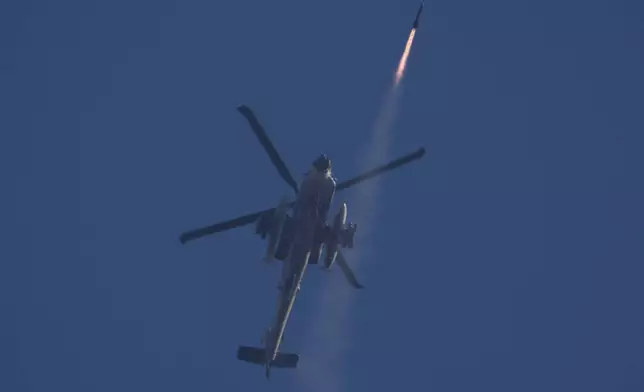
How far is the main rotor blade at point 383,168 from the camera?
1954 inches

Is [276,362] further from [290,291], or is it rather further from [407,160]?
[407,160]

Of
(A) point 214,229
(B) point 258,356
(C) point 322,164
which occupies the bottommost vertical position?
(B) point 258,356

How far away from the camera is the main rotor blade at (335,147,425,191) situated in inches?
1954

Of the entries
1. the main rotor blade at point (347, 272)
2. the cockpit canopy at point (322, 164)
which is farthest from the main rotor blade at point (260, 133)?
the main rotor blade at point (347, 272)

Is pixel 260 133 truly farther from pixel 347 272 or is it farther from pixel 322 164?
pixel 347 272

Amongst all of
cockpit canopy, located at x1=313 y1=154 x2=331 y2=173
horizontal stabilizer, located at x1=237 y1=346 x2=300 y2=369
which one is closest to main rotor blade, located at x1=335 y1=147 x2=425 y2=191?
cockpit canopy, located at x1=313 y1=154 x2=331 y2=173

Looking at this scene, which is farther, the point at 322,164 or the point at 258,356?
the point at 258,356

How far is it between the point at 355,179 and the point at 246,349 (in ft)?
35.1

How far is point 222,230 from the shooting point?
49.2 m

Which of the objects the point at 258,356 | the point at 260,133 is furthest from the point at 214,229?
the point at 258,356

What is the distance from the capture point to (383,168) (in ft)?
163

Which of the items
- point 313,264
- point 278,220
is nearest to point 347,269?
point 313,264

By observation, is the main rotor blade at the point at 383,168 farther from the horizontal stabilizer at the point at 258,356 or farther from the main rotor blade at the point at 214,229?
the horizontal stabilizer at the point at 258,356

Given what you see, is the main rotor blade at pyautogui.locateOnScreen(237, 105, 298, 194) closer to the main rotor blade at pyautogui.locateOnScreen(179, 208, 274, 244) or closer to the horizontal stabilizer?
the main rotor blade at pyautogui.locateOnScreen(179, 208, 274, 244)
